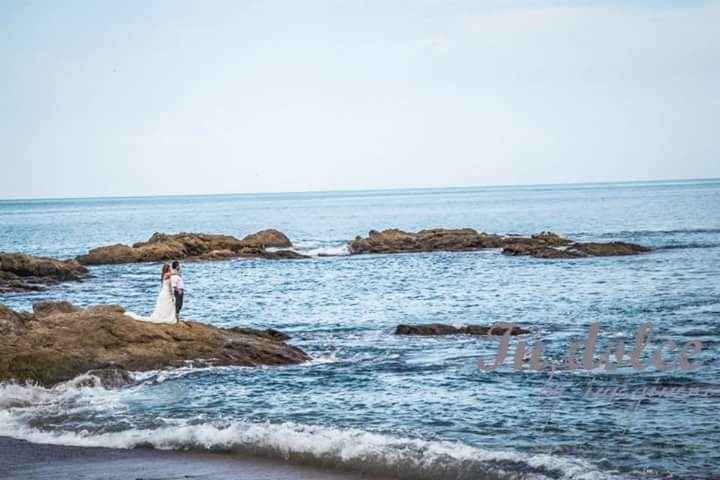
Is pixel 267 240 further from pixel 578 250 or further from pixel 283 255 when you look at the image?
pixel 578 250

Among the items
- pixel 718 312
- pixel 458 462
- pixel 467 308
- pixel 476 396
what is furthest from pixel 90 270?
pixel 458 462

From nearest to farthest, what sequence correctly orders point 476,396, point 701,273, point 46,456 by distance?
1. point 46,456
2. point 476,396
3. point 701,273

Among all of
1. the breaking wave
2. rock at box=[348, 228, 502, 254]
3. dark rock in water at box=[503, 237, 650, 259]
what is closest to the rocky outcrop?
rock at box=[348, 228, 502, 254]

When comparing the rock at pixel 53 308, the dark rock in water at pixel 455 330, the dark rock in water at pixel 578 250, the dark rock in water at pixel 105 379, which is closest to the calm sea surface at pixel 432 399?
the dark rock in water at pixel 105 379

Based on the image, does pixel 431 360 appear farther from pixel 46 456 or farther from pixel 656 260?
pixel 656 260

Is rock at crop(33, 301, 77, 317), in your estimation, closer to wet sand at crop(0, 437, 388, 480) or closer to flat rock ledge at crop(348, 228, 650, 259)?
wet sand at crop(0, 437, 388, 480)

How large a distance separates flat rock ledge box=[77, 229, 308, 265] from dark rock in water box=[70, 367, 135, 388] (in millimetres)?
45913

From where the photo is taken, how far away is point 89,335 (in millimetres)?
22781

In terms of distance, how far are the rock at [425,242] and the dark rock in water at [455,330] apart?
129 ft

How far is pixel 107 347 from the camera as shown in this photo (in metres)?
22.8

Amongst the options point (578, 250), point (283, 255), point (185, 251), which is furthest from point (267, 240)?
point (578, 250)

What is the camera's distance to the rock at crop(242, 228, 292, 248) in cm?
7419

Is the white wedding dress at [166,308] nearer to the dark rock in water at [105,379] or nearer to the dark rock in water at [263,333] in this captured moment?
the dark rock in water at [263,333]

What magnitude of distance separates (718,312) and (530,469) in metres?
19.4
